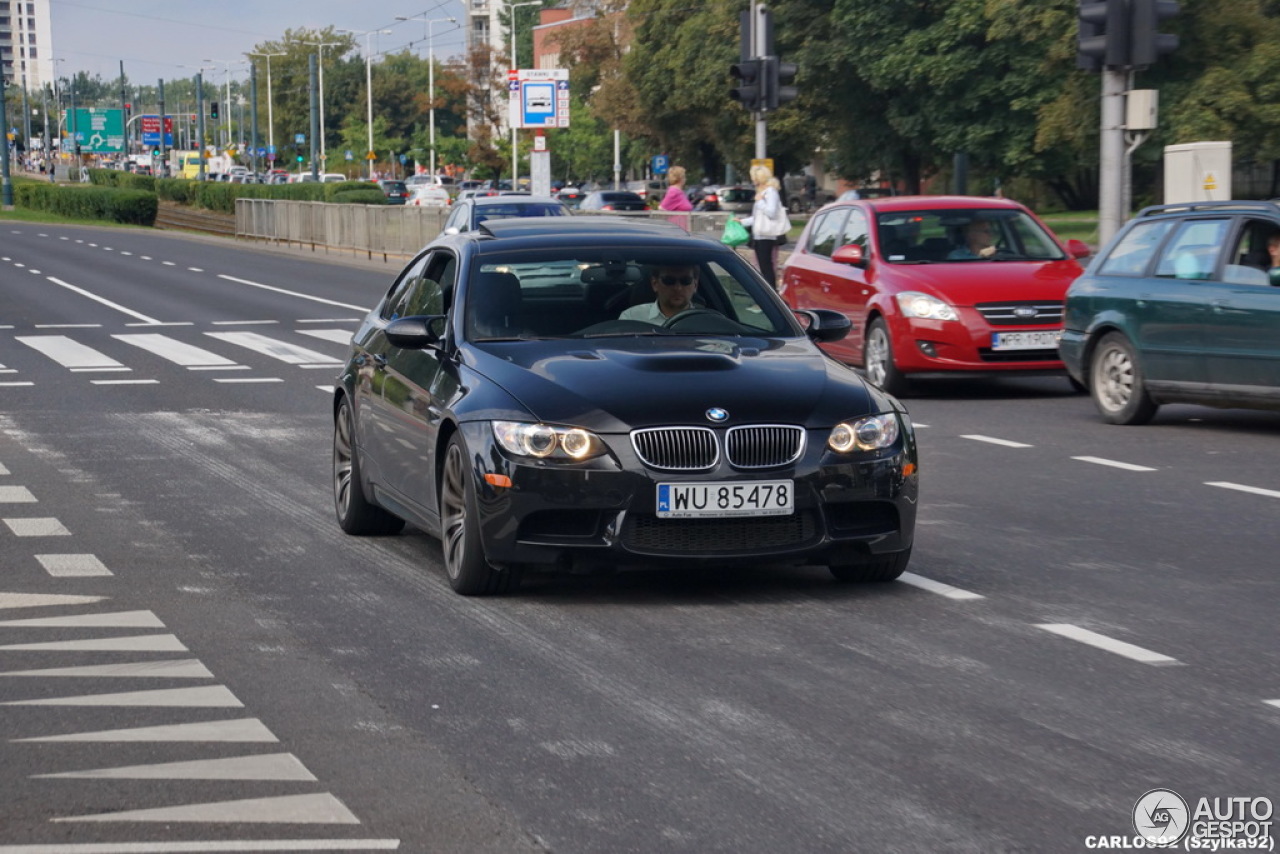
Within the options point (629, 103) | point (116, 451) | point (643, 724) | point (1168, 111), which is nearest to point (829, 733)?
point (643, 724)

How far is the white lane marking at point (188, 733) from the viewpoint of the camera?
5562mm

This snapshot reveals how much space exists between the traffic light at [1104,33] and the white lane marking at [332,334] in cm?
881

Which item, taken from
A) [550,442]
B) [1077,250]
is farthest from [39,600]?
[1077,250]

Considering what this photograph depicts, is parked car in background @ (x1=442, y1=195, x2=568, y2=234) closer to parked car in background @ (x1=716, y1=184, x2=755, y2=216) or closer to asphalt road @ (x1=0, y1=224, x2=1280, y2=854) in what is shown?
asphalt road @ (x1=0, y1=224, x2=1280, y2=854)

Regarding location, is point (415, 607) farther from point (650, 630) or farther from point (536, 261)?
point (536, 261)

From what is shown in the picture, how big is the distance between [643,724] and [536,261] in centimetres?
335

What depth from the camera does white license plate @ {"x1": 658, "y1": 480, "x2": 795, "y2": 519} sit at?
23.9 feet

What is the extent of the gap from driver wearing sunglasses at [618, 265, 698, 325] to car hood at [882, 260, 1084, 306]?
775 centimetres

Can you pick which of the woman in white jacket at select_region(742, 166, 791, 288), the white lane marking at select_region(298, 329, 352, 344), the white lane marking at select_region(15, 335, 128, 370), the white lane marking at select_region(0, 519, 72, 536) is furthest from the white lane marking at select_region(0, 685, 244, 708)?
the woman in white jacket at select_region(742, 166, 791, 288)

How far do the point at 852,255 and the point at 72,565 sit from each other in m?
9.41

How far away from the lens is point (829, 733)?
553 cm

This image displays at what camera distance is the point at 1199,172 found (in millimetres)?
22047

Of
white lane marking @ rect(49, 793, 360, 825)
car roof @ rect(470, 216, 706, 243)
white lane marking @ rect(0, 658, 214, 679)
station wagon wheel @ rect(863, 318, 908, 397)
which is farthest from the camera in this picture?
station wagon wheel @ rect(863, 318, 908, 397)

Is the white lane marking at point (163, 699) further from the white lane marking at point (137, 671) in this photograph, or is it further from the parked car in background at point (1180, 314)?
the parked car in background at point (1180, 314)
